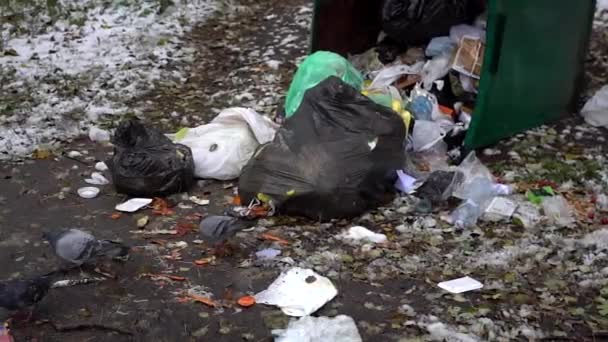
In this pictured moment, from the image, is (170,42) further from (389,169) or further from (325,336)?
(325,336)

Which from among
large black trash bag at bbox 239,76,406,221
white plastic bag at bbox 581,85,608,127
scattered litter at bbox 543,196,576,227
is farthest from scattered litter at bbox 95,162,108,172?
white plastic bag at bbox 581,85,608,127

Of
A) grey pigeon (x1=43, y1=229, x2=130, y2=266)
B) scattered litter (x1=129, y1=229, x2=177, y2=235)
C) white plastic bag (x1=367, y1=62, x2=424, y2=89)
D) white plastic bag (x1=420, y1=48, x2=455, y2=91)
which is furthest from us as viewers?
white plastic bag (x1=367, y1=62, x2=424, y2=89)

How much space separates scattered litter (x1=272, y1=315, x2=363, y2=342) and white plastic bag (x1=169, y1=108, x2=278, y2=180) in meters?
1.47

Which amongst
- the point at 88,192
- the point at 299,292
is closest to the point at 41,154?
the point at 88,192

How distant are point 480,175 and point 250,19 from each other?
3942mm

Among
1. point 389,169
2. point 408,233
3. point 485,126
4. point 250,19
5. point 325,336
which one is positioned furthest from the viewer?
point 250,19

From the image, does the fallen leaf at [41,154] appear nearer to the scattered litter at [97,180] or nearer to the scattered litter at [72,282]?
the scattered litter at [97,180]

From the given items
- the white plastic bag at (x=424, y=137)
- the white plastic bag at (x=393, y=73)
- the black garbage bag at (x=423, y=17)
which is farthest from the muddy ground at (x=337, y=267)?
the black garbage bag at (x=423, y=17)

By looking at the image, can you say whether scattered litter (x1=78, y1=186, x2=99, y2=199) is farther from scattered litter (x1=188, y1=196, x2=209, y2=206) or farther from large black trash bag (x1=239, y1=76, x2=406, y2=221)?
large black trash bag (x1=239, y1=76, x2=406, y2=221)

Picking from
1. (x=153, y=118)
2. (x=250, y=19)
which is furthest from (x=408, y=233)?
(x=250, y=19)

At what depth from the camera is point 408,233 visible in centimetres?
355

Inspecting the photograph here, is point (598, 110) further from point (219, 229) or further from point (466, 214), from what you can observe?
point (219, 229)

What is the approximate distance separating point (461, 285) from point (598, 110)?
232 cm

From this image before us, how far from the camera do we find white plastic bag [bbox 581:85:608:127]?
4816 millimetres
